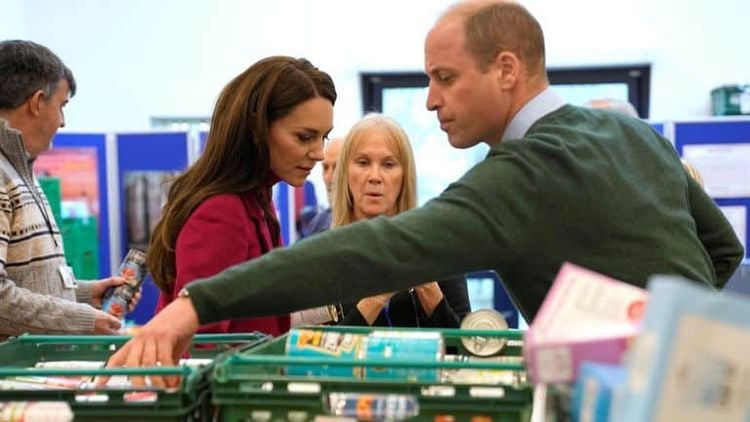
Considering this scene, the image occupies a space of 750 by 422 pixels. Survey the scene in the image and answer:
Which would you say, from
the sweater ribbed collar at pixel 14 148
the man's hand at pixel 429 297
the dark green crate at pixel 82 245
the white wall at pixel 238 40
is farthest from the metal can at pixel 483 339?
the white wall at pixel 238 40

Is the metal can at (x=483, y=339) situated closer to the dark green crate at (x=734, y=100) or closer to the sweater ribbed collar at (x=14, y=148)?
the sweater ribbed collar at (x=14, y=148)

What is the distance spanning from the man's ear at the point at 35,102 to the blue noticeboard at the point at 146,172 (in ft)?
7.26

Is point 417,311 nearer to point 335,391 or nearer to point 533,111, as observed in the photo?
point 533,111

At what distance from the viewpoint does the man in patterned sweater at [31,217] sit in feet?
6.55

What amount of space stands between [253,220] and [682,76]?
208 inches

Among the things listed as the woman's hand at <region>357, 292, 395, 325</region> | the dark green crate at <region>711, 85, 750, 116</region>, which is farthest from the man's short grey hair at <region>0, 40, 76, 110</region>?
the dark green crate at <region>711, 85, 750, 116</region>

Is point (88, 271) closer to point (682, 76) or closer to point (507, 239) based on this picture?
point (507, 239)

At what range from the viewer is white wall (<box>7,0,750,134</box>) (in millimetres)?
6227

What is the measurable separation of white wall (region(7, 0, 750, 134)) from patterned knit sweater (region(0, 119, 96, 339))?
14.6ft

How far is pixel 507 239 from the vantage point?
1.18 meters

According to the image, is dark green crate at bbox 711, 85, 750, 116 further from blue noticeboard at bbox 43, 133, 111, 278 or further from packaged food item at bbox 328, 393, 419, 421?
packaged food item at bbox 328, 393, 419, 421

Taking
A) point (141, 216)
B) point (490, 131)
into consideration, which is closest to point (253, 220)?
point (490, 131)

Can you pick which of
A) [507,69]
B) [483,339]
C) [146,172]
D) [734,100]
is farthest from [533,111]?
[734,100]

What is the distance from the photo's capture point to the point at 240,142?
1659 mm
